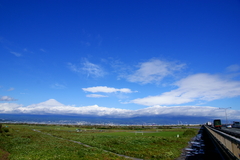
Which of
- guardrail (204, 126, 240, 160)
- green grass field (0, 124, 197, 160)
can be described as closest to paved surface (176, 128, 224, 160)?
green grass field (0, 124, 197, 160)

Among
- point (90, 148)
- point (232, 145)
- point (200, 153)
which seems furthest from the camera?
point (90, 148)

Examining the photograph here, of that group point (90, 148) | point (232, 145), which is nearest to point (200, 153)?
point (232, 145)

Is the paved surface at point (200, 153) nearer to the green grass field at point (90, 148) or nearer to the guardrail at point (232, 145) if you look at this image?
the green grass field at point (90, 148)

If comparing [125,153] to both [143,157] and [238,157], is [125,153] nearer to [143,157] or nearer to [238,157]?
[143,157]

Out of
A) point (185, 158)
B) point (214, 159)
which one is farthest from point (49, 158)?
point (214, 159)

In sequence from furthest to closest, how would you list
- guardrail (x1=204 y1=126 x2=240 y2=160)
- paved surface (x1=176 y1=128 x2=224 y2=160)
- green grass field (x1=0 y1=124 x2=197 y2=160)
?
1. paved surface (x1=176 y1=128 x2=224 y2=160)
2. green grass field (x1=0 y1=124 x2=197 y2=160)
3. guardrail (x1=204 y1=126 x2=240 y2=160)

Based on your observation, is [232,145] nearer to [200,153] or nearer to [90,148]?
[200,153]

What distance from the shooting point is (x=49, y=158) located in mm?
23703

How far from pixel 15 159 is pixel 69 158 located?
25.0ft

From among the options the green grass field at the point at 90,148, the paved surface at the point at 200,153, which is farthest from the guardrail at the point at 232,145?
the green grass field at the point at 90,148

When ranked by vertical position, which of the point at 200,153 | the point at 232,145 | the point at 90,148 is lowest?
the point at 200,153

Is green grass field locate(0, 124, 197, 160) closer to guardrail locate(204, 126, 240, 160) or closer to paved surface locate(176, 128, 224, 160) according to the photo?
paved surface locate(176, 128, 224, 160)

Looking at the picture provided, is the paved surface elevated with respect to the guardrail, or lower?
lower

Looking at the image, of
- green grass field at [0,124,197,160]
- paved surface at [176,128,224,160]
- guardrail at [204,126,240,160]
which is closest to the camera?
guardrail at [204,126,240,160]
